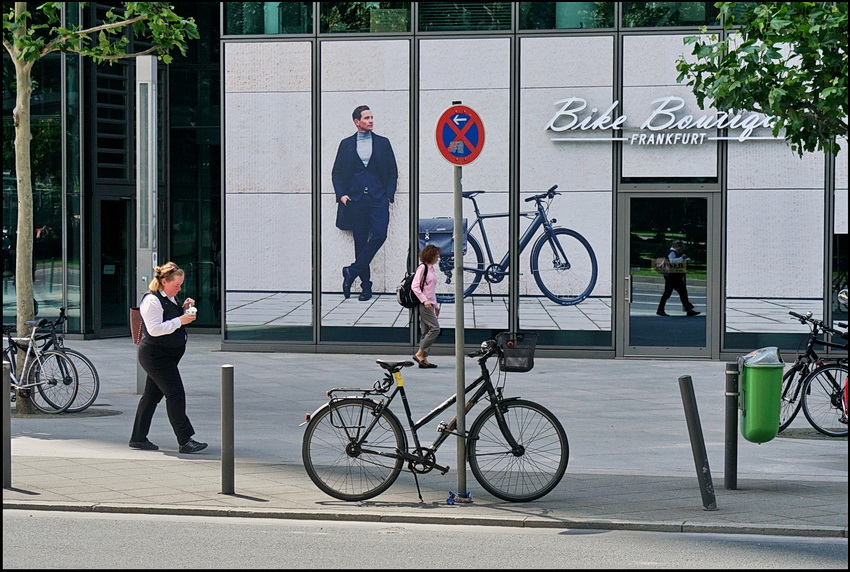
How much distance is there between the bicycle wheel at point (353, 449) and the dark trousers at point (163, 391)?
2142mm

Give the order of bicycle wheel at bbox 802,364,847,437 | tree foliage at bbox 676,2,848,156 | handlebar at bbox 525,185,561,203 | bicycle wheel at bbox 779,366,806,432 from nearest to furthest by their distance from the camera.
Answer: tree foliage at bbox 676,2,848,156, bicycle wheel at bbox 802,364,847,437, bicycle wheel at bbox 779,366,806,432, handlebar at bbox 525,185,561,203

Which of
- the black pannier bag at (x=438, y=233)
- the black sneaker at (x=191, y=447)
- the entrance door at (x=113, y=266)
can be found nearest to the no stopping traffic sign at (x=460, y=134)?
the black sneaker at (x=191, y=447)

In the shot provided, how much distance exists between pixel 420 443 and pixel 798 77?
454 centimetres

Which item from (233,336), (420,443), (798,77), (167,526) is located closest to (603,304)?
(233,336)

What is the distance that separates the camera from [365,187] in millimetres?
17844

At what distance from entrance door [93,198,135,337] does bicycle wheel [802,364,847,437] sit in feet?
44.7

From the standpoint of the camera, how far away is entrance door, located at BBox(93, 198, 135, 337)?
2069 centimetres

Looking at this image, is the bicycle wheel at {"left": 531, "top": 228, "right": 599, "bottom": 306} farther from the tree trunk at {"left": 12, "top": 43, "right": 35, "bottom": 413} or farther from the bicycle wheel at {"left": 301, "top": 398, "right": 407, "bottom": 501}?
the bicycle wheel at {"left": 301, "top": 398, "right": 407, "bottom": 501}

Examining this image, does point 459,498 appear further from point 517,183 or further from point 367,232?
point 367,232

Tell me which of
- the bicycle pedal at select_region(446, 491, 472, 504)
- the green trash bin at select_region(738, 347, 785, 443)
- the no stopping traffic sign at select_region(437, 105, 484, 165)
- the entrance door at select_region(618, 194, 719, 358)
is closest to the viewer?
the bicycle pedal at select_region(446, 491, 472, 504)

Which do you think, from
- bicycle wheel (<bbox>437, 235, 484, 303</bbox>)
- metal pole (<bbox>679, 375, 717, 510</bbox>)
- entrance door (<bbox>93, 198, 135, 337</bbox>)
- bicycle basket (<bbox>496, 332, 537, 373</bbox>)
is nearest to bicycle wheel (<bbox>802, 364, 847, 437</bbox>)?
metal pole (<bbox>679, 375, 717, 510</bbox>)

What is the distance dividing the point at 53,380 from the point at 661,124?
9.49 metres

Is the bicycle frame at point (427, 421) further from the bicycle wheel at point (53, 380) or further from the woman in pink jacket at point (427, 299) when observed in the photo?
the woman in pink jacket at point (427, 299)

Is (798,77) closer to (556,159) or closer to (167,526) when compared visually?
(167,526)
